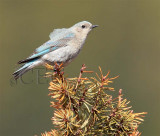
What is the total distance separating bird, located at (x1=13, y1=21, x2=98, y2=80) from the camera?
4.22 meters

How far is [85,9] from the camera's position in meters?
12.2

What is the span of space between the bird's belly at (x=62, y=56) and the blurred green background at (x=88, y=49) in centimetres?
157

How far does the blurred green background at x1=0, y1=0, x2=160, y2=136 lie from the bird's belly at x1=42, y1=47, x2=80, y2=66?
1566mm

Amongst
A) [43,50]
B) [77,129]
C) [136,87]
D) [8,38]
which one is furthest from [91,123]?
[8,38]

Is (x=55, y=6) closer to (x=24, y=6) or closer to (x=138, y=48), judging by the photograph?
(x=24, y=6)

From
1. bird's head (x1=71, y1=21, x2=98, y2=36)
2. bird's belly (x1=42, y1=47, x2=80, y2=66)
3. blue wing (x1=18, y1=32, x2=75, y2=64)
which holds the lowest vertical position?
bird's belly (x1=42, y1=47, x2=80, y2=66)

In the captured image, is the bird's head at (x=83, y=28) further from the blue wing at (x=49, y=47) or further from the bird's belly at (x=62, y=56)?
the bird's belly at (x=62, y=56)

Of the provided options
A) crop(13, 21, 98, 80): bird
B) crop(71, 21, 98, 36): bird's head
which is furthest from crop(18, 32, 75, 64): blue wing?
crop(71, 21, 98, 36): bird's head

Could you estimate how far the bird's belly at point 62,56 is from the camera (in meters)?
4.20

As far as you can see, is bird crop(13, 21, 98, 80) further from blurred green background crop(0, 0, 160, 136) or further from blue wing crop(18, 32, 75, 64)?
blurred green background crop(0, 0, 160, 136)

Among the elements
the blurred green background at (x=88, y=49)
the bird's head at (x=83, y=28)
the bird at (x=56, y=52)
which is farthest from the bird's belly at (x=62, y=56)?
the blurred green background at (x=88, y=49)

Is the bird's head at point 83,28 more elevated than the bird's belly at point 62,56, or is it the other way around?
the bird's head at point 83,28

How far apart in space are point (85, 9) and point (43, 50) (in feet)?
26.7

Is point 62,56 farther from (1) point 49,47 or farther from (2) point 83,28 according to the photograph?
(2) point 83,28
